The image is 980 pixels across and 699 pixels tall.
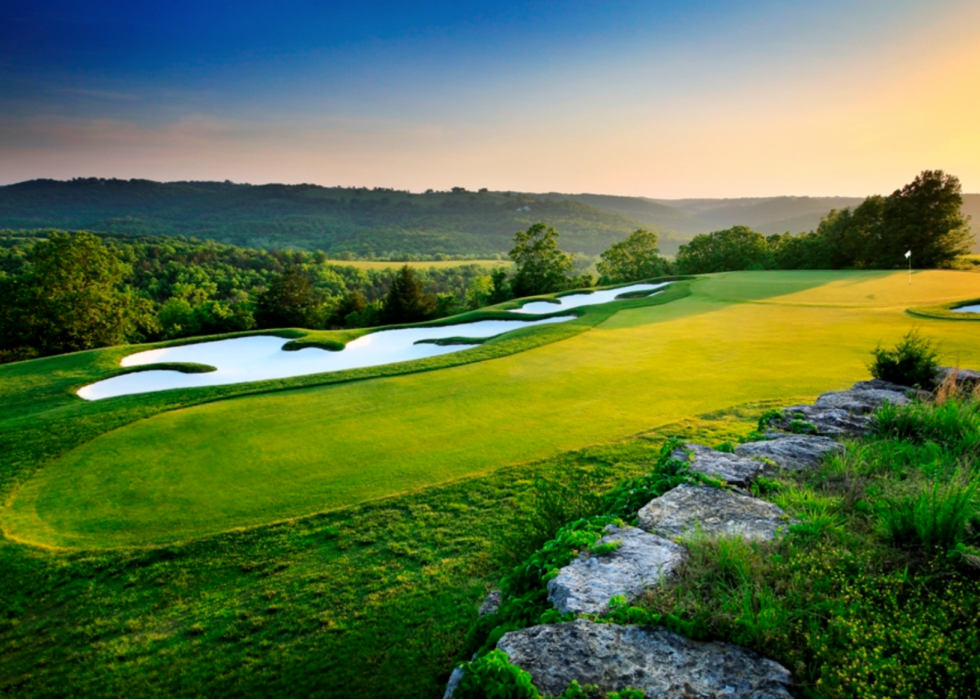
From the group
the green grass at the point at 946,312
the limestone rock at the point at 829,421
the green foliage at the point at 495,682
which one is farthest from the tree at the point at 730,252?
the green foliage at the point at 495,682

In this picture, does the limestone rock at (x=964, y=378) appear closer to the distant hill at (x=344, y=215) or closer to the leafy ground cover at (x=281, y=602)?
the leafy ground cover at (x=281, y=602)

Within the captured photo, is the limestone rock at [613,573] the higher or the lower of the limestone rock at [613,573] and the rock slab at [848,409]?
the lower

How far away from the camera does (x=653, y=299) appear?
19375mm

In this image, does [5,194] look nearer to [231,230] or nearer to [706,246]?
[231,230]

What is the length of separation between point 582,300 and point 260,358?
1449 cm

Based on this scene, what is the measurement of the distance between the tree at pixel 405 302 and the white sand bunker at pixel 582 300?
12.1 meters

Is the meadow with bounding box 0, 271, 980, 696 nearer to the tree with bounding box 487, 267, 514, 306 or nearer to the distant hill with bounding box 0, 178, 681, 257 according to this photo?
the tree with bounding box 487, 267, 514, 306

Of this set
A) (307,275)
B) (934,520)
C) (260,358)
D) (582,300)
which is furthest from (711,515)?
(307,275)

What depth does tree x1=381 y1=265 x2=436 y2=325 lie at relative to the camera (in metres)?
31.0

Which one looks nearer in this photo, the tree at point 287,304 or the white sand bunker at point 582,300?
the white sand bunker at point 582,300

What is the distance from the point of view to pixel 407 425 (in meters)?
7.32

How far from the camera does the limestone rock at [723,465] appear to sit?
3.58 m

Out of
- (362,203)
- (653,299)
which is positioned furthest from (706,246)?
(362,203)

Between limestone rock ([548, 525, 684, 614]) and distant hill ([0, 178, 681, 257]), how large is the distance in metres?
111
